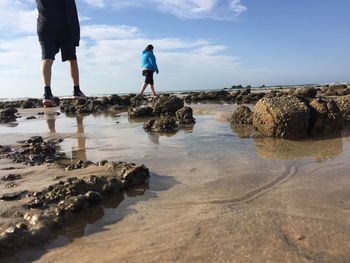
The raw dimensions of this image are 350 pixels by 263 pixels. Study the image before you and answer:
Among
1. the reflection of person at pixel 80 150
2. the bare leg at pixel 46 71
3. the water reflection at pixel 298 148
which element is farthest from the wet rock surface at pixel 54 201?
the bare leg at pixel 46 71

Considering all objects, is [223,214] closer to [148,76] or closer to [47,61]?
[47,61]

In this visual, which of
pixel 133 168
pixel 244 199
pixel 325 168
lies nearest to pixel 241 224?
pixel 244 199

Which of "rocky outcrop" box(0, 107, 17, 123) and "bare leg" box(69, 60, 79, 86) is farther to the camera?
"rocky outcrop" box(0, 107, 17, 123)

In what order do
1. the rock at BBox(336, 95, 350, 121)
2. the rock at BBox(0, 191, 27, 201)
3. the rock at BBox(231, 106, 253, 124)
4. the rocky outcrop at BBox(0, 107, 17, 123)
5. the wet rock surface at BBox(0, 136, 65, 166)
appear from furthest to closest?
the rocky outcrop at BBox(0, 107, 17, 123), the rock at BBox(231, 106, 253, 124), the rock at BBox(336, 95, 350, 121), the wet rock surface at BBox(0, 136, 65, 166), the rock at BBox(0, 191, 27, 201)

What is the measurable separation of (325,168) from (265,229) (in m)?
1.30

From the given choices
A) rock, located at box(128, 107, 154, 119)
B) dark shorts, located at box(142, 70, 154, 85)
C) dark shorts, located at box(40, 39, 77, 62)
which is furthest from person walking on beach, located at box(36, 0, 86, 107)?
dark shorts, located at box(142, 70, 154, 85)

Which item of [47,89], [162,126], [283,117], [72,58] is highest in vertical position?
[72,58]

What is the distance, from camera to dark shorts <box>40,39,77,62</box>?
22.5 ft

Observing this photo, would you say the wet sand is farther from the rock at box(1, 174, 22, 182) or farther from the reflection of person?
the rock at box(1, 174, 22, 182)

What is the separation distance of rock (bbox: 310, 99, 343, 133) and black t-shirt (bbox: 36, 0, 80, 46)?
449 centimetres

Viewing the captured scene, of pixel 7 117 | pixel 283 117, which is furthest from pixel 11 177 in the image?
pixel 7 117

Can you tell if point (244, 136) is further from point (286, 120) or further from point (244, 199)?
point (244, 199)

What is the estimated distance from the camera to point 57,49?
23.4 feet

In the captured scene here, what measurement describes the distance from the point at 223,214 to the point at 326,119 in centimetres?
320
